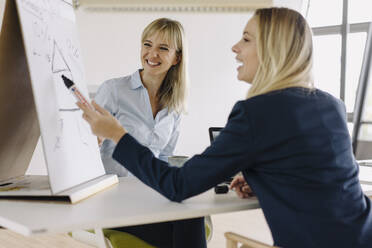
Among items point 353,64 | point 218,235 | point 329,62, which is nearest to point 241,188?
point 218,235

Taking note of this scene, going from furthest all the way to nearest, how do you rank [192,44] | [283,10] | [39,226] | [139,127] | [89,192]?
[192,44] → [139,127] → [89,192] → [283,10] → [39,226]

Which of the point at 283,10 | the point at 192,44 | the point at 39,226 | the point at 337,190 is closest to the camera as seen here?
the point at 39,226

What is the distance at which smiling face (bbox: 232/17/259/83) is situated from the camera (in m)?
1.29

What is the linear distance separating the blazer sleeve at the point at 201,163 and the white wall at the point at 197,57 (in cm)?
307

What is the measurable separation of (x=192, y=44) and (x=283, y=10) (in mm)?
3472

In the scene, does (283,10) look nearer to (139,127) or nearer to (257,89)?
(257,89)

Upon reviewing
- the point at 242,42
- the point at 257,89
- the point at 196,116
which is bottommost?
the point at 196,116

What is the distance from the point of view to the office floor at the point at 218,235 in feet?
10.2

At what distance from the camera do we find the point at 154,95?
2137 millimetres

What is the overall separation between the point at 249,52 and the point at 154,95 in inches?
35.7

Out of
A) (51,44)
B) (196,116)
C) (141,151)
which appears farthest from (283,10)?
(196,116)

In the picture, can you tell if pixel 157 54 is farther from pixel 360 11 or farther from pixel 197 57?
pixel 360 11

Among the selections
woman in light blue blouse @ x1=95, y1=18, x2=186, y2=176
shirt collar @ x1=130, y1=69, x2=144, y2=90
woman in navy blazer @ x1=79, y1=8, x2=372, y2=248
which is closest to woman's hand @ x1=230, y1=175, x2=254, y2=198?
woman in navy blazer @ x1=79, y1=8, x2=372, y2=248

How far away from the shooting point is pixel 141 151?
48.3 inches
